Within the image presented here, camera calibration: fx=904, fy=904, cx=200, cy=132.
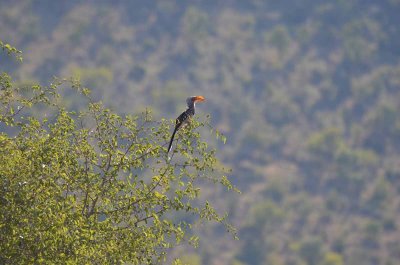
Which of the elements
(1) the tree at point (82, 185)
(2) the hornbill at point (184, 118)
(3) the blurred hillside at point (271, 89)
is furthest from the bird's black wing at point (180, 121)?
(3) the blurred hillside at point (271, 89)

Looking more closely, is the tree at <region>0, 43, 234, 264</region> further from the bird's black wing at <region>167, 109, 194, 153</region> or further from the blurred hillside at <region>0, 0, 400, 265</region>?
the blurred hillside at <region>0, 0, 400, 265</region>

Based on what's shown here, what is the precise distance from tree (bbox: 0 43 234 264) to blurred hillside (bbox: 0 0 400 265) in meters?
93.0

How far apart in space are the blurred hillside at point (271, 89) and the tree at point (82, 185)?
93046mm

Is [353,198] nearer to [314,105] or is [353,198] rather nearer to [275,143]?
[275,143]

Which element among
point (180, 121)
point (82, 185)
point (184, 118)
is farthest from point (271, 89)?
point (82, 185)

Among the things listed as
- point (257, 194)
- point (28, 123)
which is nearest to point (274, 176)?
point (257, 194)

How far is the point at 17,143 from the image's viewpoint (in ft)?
37.7

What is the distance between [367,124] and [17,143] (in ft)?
449

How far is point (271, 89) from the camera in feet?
527

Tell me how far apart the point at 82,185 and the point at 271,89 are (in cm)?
14992

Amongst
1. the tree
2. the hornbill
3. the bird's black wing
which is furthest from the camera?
the hornbill

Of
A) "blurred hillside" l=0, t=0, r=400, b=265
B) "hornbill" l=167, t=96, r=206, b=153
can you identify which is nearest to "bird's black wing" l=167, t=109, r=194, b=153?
"hornbill" l=167, t=96, r=206, b=153

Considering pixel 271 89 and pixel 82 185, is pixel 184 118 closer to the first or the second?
pixel 82 185

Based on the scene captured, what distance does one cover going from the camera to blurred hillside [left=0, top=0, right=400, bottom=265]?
123188mm
